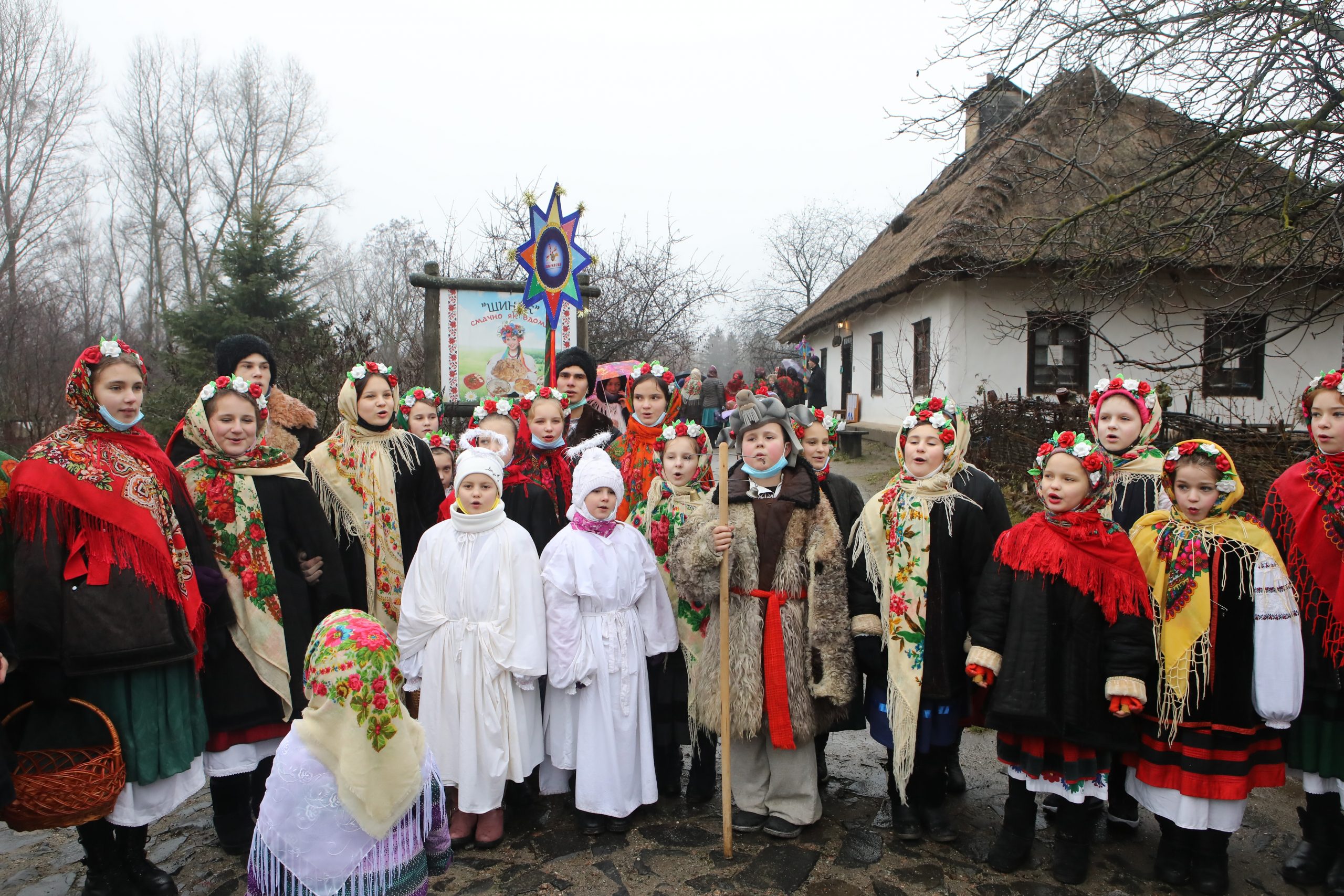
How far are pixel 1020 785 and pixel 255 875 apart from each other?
2837mm

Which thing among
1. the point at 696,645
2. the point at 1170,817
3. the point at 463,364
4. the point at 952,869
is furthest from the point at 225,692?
the point at 463,364

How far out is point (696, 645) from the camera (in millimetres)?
4145

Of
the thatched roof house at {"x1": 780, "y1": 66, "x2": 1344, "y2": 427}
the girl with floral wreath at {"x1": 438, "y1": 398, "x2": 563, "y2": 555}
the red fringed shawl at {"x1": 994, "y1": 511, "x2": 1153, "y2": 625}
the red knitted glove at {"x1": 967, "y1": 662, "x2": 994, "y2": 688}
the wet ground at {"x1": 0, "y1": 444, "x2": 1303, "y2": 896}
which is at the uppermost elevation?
the thatched roof house at {"x1": 780, "y1": 66, "x2": 1344, "y2": 427}

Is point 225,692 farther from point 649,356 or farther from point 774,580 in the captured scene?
point 649,356

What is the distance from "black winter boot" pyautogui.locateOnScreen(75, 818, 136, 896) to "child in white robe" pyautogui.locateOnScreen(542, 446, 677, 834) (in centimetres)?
170

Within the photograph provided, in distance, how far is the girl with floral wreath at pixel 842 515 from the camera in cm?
376

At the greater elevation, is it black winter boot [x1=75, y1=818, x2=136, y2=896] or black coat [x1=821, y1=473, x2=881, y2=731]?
black coat [x1=821, y1=473, x2=881, y2=731]

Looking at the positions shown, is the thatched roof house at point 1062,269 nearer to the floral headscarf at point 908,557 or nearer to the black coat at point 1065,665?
the floral headscarf at point 908,557

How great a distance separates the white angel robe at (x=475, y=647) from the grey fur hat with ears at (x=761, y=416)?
3.67ft

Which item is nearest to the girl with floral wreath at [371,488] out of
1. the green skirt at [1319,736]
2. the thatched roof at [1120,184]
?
the green skirt at [1319,736]

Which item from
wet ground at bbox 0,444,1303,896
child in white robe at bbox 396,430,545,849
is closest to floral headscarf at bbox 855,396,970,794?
wet ground at bbox 0,444,1303,896

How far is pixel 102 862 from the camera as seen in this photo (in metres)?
3.17

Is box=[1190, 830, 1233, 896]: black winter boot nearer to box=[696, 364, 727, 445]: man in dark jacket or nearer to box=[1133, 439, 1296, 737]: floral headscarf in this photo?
box=[1133, 439, 1296, 737]: floral headscarf

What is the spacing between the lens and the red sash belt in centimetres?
364
